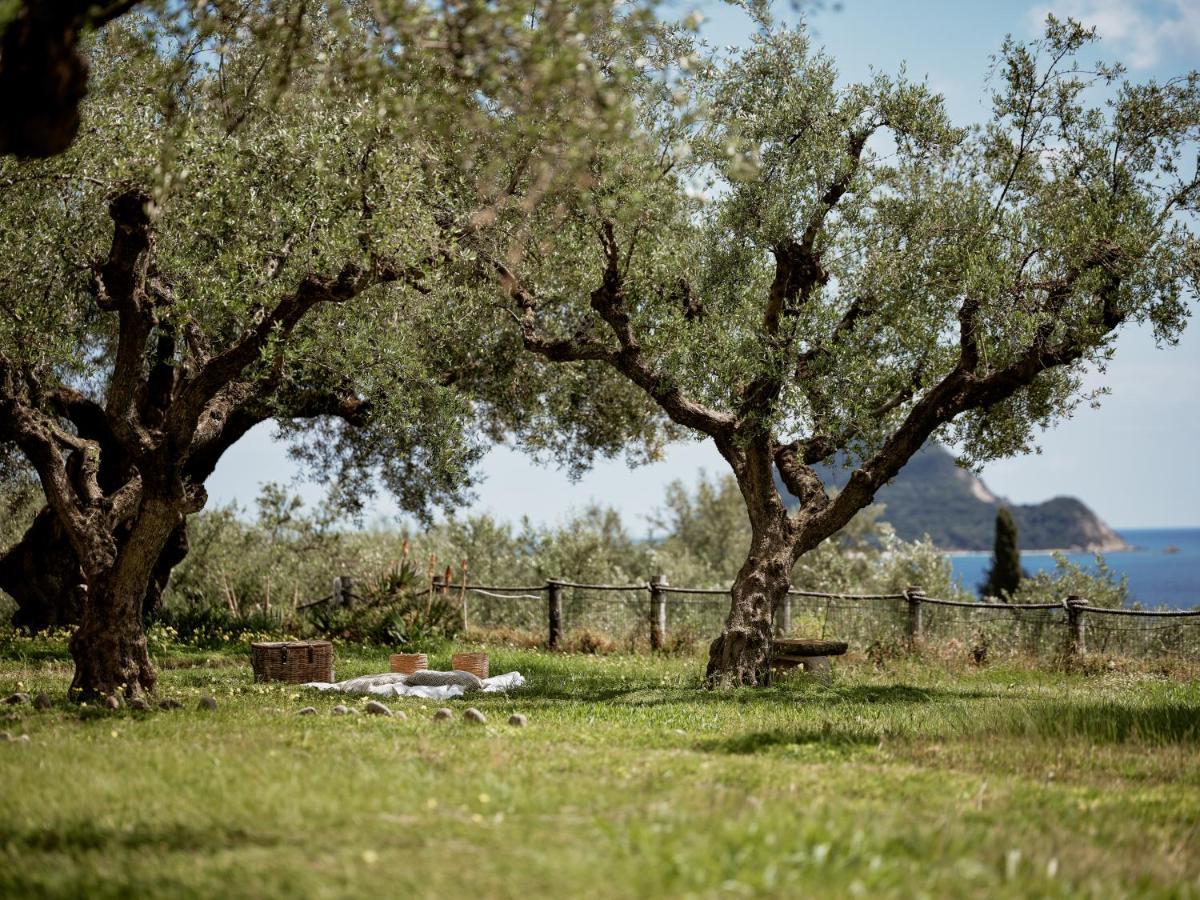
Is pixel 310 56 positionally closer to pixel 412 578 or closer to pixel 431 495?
pixel 431 495

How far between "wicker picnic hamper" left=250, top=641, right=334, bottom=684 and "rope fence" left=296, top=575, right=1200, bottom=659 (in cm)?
585

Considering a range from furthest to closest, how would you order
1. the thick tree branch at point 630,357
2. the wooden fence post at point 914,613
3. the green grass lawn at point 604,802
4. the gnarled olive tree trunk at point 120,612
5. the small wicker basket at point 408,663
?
1. the wooden fence post at point 914,613
2. the small wicker basket at point 408,663
3. the thick tree branch at point 630,357
4. the gnarled olive tree trunk at point 120,612
5. the green grass lawn at point 604,802

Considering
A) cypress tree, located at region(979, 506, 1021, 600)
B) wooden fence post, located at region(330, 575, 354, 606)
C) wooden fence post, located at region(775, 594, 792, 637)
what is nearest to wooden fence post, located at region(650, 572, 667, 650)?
wooden fence post, located at region(775, 594, 792, 637)

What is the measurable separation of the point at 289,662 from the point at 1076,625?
39.2 ft

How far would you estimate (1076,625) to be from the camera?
1800 centimetres

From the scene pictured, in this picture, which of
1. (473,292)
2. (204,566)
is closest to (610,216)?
(473,292)

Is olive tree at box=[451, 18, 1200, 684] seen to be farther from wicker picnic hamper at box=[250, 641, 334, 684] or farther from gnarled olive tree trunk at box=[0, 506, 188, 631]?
gnarled olive tree trunk at box=[0, 506, 188, 631]

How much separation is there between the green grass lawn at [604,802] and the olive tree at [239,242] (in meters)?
2.95

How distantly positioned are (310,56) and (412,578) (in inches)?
497

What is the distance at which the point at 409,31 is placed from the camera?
834 centimetres

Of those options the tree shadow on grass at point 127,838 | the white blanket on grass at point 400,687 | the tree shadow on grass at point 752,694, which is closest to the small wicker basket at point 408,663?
the white blanket on grass at point 400,687

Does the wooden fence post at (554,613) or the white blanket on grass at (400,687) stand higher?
the wooden fence post at (554,613)

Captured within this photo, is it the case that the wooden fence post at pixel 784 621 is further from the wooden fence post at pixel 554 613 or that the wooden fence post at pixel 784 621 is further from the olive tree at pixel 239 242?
Answer: the olive tree at pixel 239 242

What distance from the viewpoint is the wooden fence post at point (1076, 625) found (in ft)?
58.6
